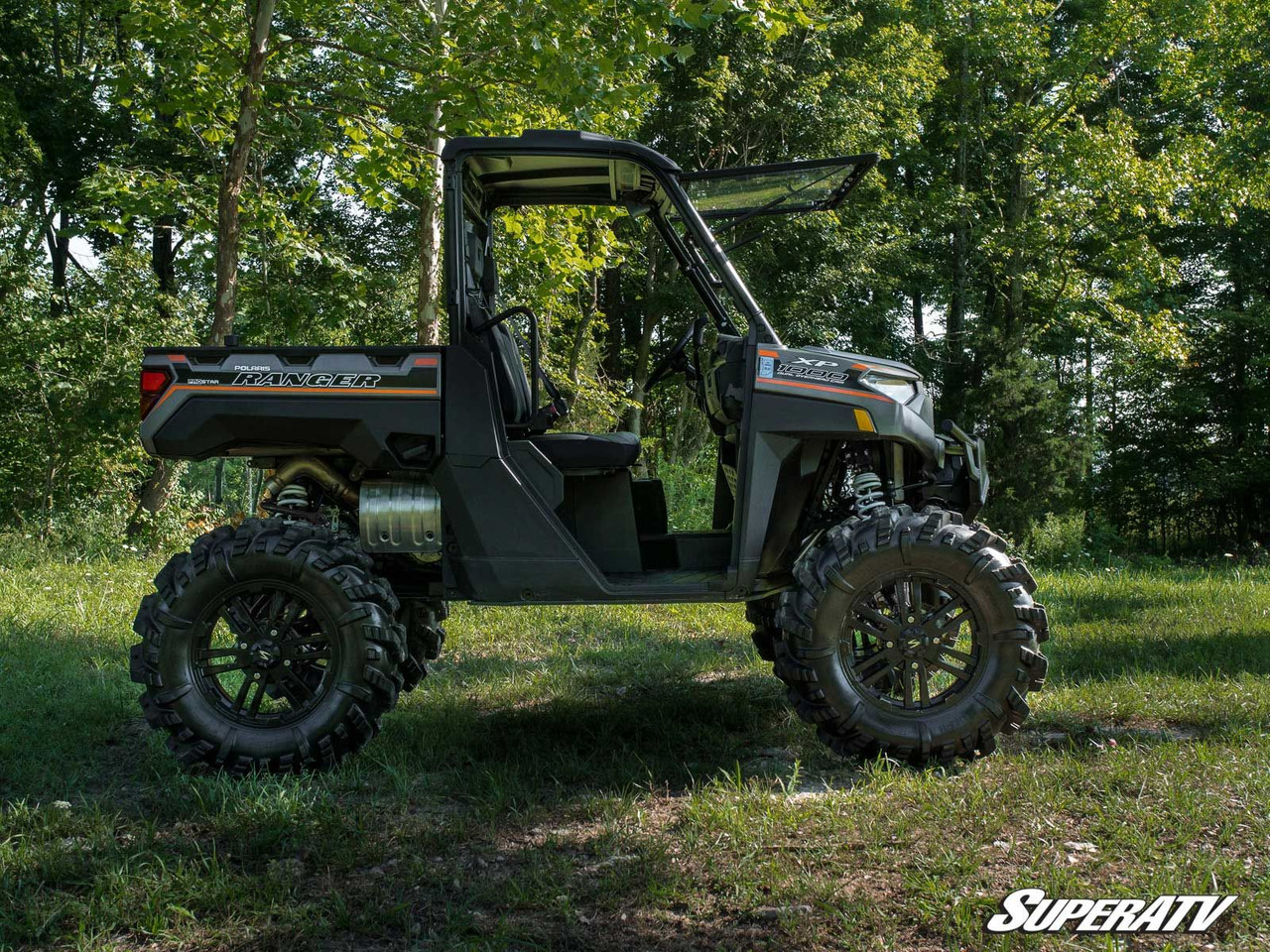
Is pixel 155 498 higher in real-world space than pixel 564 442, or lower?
lower

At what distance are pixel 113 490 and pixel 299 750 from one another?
941 centimetres

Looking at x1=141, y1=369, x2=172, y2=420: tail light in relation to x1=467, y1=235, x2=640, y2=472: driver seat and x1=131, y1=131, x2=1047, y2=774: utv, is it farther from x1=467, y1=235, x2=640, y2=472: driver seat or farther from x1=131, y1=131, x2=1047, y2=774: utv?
x1=467, y1=235, x2=640, y2=472: driver seat

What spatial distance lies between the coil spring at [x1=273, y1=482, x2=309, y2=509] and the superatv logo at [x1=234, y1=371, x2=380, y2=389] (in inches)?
21.2

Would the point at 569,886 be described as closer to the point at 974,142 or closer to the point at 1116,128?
the point at 1116,128

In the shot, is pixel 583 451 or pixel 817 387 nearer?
pixel 817 387

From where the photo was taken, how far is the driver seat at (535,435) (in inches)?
171

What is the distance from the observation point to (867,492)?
4289mm

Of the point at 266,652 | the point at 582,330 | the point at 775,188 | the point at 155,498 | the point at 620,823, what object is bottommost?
the point at 620,823

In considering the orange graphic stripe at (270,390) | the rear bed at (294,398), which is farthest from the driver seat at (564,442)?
the orange graphic stripe at (270,390)

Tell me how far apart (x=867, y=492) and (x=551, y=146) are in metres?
1.86

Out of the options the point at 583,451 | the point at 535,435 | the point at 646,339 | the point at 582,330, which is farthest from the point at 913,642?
the point at 646,339

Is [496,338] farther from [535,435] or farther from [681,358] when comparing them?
[681,358]

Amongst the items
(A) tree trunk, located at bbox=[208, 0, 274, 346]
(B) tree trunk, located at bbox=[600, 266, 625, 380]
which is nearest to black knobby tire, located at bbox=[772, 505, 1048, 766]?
(A) tree trunk, located at bbox=[208, 0, 274, 346]

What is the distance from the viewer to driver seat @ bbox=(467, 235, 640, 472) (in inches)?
171
